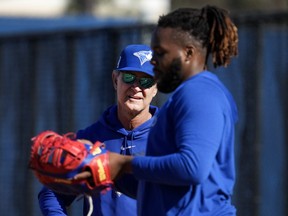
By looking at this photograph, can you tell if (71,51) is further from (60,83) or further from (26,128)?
(26,128)

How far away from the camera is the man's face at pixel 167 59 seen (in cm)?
398

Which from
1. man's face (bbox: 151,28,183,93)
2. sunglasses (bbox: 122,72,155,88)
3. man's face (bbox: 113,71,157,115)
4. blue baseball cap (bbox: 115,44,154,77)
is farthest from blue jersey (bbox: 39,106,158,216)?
man's face (bbox: 151,28,183,93)

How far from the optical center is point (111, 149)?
5.41 metres

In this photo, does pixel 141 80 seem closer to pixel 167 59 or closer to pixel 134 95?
pixel 134 95

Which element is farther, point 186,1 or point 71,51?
point 186,1

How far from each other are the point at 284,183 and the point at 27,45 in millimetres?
3627

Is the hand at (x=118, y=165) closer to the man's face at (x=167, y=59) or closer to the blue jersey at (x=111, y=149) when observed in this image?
the man's face at (x=167, y=59)

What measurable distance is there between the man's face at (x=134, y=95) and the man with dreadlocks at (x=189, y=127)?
1.33 meters

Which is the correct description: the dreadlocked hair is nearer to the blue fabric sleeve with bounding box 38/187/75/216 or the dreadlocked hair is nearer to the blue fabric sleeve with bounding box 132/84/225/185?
the blue fabric sleeve with bounding box 132/84/225/185

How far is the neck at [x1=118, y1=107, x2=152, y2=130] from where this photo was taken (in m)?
5.47

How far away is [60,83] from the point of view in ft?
34.0

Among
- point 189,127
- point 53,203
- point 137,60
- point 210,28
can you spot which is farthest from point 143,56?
point 189,127

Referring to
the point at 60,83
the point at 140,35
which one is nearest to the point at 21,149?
the point at 60,83

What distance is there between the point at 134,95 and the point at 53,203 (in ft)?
2.58
